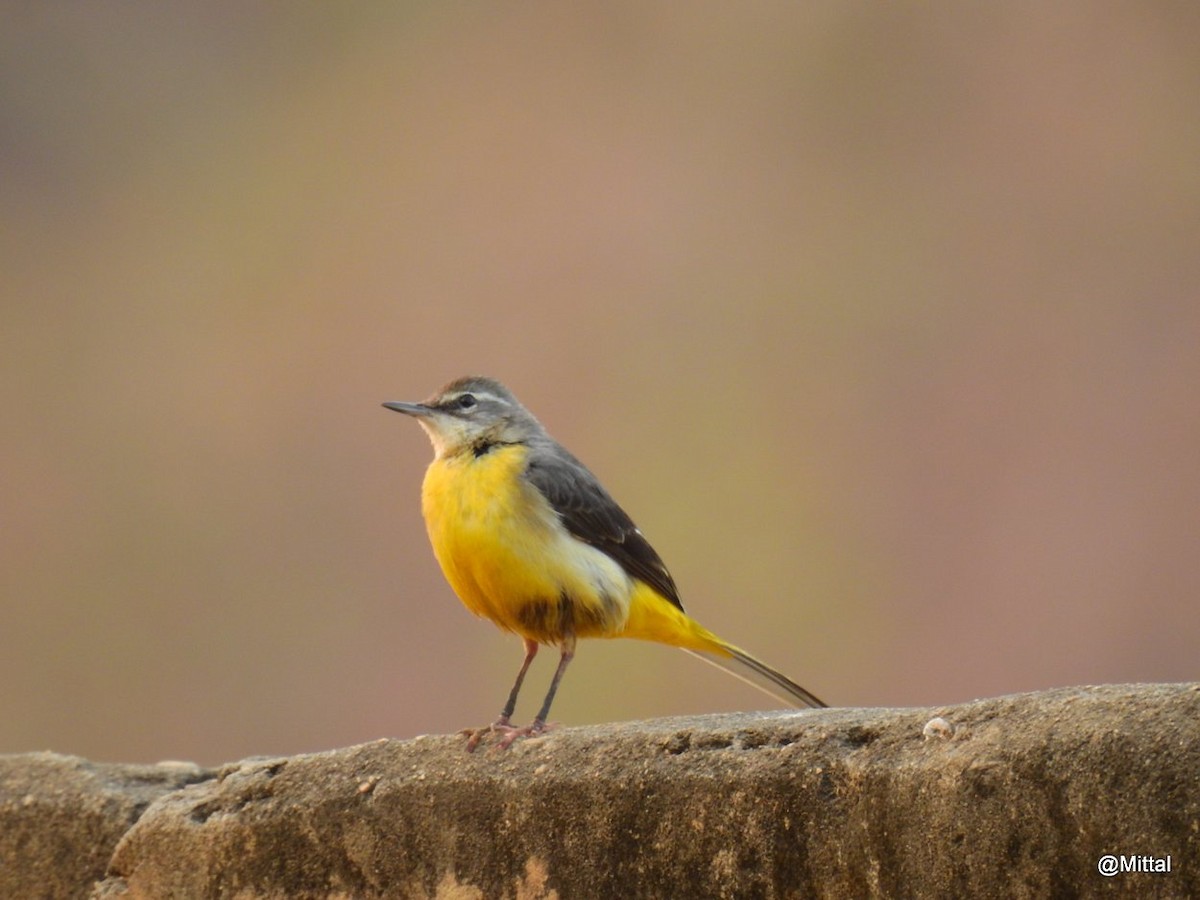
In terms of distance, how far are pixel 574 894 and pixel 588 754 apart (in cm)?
26

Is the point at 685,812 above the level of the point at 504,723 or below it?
below

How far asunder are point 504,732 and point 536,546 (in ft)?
2.86

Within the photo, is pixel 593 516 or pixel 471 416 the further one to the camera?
pixel 471 416

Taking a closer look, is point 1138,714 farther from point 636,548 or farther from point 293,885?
point 636,548

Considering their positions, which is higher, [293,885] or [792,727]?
[792,727]

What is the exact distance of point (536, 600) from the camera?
3721mm

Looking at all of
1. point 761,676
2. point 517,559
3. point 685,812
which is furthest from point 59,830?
point 761,676

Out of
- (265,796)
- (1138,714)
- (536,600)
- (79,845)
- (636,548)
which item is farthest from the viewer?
(636,548)

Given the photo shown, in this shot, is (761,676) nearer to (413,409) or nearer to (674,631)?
(674,631)

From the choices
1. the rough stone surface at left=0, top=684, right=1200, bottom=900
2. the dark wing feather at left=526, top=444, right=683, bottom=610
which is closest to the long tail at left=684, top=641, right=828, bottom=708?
the dark wing feather at left=526, top=444, right=683, bottom=610

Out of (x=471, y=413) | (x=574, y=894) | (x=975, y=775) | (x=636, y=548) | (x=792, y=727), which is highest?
(x=471, y=413)

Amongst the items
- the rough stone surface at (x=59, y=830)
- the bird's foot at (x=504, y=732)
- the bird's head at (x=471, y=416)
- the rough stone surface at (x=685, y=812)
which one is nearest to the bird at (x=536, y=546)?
the bird's head at (x=471, y=416)

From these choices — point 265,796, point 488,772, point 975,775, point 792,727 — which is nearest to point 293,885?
point 265,796

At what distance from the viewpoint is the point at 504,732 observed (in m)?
2.91
